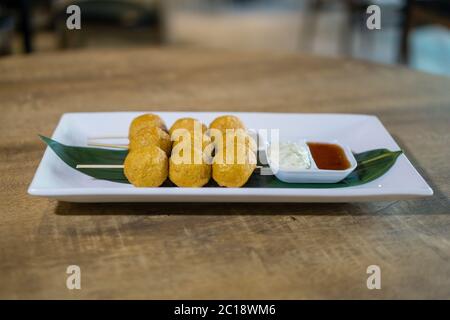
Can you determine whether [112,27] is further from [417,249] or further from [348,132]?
[417,249]

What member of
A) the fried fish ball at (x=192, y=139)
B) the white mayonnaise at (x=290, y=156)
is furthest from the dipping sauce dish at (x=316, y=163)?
the fried fish ball at (x=192, y=139)

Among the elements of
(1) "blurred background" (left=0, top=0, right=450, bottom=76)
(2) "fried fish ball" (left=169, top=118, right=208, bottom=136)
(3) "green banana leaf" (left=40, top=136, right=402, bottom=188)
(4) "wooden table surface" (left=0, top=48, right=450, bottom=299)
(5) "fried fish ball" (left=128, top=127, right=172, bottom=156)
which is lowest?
(4) "wooden table surface" (left=0, top=48, right=450, bottom=299)

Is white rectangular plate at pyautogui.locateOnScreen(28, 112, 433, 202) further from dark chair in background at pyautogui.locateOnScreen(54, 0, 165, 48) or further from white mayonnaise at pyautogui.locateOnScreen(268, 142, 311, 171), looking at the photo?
dark chair in background at pyautogui.locateOnScreen(54, 0, 165, 48)

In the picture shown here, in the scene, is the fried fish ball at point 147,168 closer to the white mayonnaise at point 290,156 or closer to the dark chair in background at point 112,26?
the white mayonnaise at point 290,156

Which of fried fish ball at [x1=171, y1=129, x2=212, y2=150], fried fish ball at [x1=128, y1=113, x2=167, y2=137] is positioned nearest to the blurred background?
fried fish ball at [x1=128, y1=113, x2=167, y2=137]

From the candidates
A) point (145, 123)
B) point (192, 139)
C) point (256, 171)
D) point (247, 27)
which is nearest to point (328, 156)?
point (256, 171)

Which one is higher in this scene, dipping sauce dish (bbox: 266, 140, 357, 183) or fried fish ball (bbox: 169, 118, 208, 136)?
fried fish ball (bbox: 169, 118, 208, 136)

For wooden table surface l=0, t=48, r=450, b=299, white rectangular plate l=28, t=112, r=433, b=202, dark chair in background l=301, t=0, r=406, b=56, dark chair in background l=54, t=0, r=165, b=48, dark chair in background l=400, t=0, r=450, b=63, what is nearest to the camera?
wooden table surface l=0, t=48, r=450, b=299
